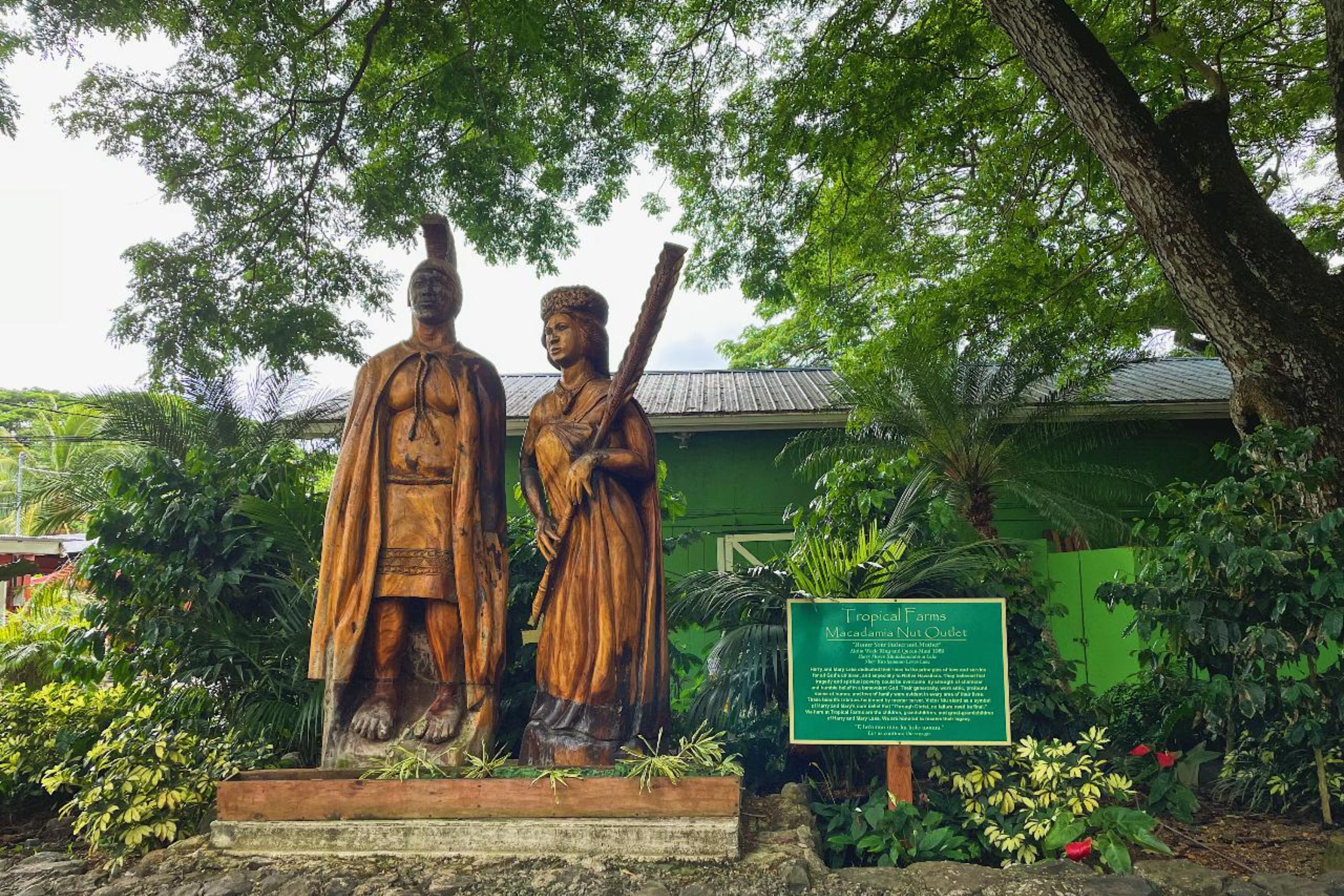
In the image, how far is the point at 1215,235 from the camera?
16.4 ft

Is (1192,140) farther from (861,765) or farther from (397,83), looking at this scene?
(397,83)

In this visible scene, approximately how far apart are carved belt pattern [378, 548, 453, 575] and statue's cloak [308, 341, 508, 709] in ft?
0.12

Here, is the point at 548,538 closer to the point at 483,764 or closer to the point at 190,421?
the point at 483,764

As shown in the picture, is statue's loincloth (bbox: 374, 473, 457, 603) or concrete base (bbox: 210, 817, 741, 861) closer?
concrete base (bbox: 210, 817, 741, 861)

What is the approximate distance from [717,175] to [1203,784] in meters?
6.10

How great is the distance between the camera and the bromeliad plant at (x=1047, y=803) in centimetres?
357

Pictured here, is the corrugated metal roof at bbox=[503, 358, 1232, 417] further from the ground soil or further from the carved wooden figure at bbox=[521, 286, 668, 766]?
the ground soil

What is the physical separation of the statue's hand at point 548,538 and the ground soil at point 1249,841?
3.19 m

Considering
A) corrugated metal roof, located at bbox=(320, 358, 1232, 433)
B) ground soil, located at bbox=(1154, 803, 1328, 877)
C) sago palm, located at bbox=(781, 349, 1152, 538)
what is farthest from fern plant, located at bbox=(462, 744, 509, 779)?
sago palm, located at bbox=(781, 349, 1152, 538)

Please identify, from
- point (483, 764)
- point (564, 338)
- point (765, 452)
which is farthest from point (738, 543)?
point (483, 764)

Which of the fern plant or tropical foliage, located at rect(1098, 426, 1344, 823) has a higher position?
tropical foliage, located at rect(1098, 426, 1344, 823)

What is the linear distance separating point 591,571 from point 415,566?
34.3 inches

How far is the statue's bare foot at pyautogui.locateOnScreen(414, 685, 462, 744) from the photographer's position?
Answer: 399 centimetres

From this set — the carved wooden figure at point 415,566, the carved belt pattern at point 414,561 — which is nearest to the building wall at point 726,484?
the carved wooden figure at point 415,566
